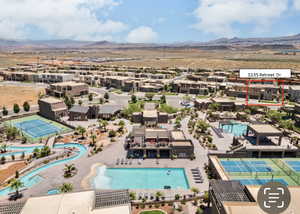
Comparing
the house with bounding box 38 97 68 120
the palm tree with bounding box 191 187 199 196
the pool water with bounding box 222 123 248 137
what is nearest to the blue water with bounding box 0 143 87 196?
the house with bounding box 38 97 68 120

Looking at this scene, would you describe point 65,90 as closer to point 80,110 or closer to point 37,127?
point 80,110

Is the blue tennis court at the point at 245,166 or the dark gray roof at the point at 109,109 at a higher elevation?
the dark gray roof at the point at 109,109

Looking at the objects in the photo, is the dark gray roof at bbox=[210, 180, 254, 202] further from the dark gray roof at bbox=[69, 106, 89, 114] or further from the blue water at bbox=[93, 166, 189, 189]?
the dark gray roof at bbox=[69, 106, 89, 114]

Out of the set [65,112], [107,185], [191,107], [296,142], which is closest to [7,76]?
[65,112]

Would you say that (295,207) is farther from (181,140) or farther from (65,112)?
(65,112)

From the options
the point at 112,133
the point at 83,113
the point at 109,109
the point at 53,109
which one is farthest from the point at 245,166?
the point at 53,109

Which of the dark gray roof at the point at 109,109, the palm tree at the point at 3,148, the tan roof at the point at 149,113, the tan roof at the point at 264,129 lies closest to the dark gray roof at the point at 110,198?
the palm tree at the point at 3,148

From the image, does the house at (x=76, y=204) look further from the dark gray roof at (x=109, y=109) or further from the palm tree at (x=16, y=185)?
the dark gray roof at (x=109, y=109)

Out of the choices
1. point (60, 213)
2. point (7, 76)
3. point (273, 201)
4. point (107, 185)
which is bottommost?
point (107, 185)
